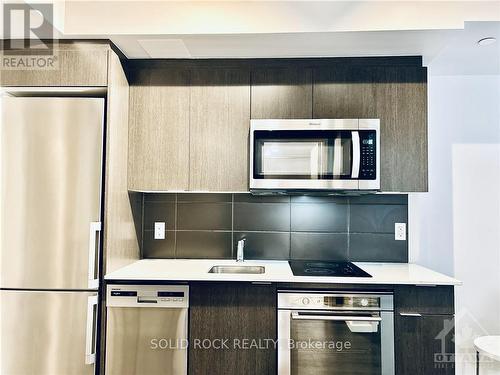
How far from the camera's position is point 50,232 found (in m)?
1.95

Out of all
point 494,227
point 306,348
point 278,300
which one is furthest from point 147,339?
point 494,227

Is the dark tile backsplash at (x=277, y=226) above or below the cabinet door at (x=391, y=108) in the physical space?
below

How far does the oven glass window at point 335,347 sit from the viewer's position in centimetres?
189

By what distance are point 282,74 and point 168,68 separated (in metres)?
0.75

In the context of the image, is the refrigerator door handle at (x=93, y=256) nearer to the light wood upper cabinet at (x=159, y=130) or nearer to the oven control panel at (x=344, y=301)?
the light wood upper cabinet at (x=159, y=130)

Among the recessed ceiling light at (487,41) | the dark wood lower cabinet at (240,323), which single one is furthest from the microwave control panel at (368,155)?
the recessed ceiling light at (487,41)

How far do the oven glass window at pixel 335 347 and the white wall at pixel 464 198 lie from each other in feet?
2.82

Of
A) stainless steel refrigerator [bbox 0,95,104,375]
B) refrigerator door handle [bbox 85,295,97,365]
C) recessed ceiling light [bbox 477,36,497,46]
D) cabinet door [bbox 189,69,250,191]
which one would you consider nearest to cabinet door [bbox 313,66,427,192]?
recessed ceiling light [bbox 477,36,497,46]

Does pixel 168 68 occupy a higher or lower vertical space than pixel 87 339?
higher

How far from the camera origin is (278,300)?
193 centimetres

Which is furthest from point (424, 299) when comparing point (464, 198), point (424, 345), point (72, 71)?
point (72, 71)

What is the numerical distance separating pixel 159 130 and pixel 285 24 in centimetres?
101

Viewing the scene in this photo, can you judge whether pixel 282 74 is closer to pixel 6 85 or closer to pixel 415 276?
pixel 415 276

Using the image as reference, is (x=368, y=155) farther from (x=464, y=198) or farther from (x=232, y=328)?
(x=232, y=328)
